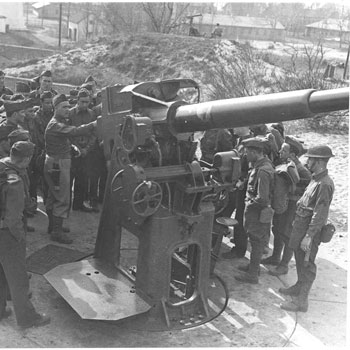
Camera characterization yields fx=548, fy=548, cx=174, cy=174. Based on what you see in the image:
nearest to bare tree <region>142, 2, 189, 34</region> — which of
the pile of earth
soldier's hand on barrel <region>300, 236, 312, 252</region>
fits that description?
the pile of earth

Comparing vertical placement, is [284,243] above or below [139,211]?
below

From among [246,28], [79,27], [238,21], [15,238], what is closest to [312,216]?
[15,238]

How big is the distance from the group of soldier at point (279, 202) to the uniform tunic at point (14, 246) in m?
2.61

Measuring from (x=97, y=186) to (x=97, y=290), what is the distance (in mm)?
3610

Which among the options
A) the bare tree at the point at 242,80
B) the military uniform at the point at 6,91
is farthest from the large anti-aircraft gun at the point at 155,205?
the bare tree at the point at 242,80

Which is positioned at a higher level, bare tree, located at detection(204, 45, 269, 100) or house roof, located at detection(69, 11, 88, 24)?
house roof, located at detection(69, 11, 88, 24)

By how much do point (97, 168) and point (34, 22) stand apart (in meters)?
77.4

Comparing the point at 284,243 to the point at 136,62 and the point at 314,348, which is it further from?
the point at 136,62

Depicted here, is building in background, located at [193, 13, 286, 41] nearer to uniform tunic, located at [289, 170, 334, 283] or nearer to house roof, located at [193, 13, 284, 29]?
house roof, located at [193, 13, 284, 29]

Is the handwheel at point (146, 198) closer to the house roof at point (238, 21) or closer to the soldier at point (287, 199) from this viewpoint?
the soldier at point (287, 199)

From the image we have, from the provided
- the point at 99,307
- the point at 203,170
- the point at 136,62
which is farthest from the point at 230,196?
the point at 136,62

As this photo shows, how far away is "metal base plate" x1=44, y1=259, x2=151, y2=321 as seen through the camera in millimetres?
5781

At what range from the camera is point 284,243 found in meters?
7.99

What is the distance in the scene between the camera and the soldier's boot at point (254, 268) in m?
7.25
